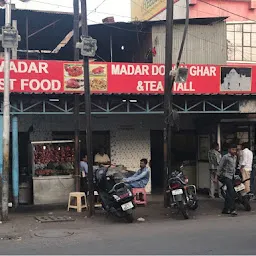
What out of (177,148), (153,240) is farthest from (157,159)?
(153,240)

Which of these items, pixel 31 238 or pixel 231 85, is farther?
pixel 231 85

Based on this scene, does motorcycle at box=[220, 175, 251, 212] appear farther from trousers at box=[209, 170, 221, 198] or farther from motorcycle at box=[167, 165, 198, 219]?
trousers at box=[209, 170, 221, 198]

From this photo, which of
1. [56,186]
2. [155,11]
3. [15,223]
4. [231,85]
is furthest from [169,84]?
[155,11]

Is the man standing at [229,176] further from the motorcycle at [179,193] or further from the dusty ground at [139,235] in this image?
the motorcycle at [179,193]

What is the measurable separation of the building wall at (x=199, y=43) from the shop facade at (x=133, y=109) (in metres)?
2.24

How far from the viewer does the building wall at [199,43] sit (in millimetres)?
15203

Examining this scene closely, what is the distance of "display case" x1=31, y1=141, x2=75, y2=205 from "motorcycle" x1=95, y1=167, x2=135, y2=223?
2312 millimetres

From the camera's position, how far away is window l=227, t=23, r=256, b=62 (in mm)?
16203

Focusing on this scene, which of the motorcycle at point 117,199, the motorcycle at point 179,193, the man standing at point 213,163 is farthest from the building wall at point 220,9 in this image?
the motorcycle at point 117,199

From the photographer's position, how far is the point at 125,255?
253 inches

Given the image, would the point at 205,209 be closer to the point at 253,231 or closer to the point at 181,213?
the point at 181,213

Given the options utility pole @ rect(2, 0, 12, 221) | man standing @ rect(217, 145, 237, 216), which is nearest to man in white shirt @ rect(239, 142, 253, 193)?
man standing @ rect(217, 145, 237, 216)

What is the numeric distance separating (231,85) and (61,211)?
6.10 meters

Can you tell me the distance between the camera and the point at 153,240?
24.7 feet
